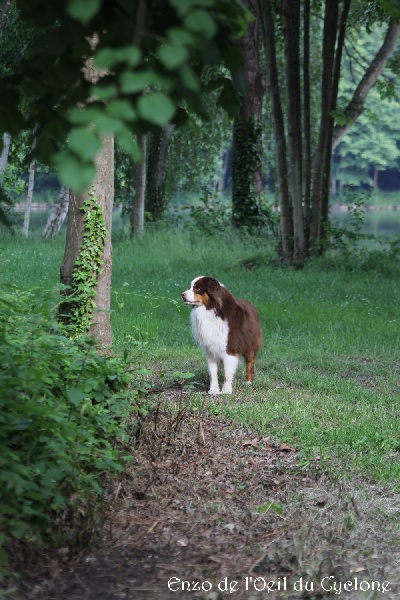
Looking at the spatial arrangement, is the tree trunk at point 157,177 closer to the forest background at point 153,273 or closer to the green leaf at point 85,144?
the forest background at point 153,273

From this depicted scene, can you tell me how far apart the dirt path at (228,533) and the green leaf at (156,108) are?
2.75 metres

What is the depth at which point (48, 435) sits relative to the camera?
524 centimetres

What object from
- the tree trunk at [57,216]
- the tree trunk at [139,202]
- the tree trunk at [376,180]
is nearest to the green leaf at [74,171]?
the tree trunk at [139,202]

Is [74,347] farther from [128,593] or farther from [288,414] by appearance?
[288,414]

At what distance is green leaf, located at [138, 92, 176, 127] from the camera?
9.23ft

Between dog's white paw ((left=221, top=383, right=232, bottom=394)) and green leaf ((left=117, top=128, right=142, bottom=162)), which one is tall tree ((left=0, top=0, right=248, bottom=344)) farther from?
dog's white paw ((left=221, top=383, right=232, bottom=394))

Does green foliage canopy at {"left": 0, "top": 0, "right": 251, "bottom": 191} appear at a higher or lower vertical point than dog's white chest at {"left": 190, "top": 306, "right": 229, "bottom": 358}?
higher

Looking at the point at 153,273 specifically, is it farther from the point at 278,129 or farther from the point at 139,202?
the point at 139,202

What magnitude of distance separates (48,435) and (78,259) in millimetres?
4456

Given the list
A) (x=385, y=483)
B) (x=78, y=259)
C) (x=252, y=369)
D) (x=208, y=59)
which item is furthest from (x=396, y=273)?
(x=208, y=59)

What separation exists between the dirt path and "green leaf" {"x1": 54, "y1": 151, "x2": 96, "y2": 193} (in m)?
2.59

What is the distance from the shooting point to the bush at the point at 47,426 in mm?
4814

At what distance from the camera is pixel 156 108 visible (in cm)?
282

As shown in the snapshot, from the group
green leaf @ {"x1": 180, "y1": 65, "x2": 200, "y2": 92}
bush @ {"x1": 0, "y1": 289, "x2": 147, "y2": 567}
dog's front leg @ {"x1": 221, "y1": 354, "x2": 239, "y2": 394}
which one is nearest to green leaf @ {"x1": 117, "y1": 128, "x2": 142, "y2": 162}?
green leaf @ {"x1": 180, "y1": 65, "x2": 200, "y2": 92}
